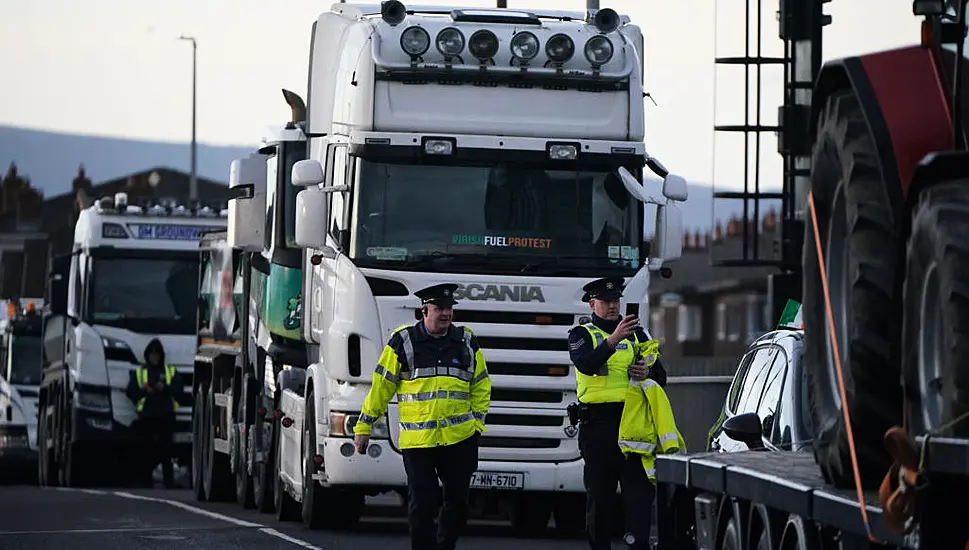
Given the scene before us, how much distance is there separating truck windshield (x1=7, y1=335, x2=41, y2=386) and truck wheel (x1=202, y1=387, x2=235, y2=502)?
15412mm

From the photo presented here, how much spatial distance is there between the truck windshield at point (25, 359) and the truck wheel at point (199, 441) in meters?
14.0

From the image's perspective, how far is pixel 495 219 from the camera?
17047 millimetres

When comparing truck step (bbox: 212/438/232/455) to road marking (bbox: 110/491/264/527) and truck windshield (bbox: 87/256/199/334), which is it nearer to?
road marking (bbox: 110/491/264/527)

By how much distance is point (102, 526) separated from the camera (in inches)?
760

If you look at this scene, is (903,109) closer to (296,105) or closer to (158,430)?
(296,105)

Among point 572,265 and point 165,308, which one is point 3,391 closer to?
point 165,308

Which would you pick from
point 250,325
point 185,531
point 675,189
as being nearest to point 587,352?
point 675,189

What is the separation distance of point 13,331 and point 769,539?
32444mm

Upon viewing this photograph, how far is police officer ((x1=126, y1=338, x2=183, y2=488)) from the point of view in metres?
29.5

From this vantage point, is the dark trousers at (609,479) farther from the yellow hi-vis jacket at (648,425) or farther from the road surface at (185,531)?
the road surface at (185,531)

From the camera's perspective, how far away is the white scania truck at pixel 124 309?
29.4 m

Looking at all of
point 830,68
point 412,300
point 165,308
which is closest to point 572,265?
point 412,300

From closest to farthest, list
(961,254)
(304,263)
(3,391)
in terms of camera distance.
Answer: (961,254), (304,263), (3,391)

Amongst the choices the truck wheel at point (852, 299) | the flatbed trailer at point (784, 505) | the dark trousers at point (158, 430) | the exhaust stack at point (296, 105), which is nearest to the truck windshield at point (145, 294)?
the dark trousers at point (158, 430)
